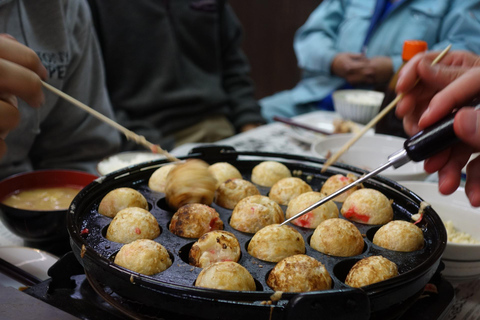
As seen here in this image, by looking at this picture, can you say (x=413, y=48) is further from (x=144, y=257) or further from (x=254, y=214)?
(x=144, y=257)

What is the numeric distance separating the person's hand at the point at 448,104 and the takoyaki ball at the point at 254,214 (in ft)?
1.76

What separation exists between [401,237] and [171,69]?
284 cm

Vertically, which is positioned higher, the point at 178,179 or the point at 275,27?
the point at 178,179

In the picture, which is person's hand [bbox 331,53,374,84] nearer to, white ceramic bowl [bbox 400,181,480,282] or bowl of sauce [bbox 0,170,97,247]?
white ceramic bowl [bbox 400,181,480,282]

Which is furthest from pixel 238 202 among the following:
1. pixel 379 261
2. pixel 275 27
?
pixel 275 27

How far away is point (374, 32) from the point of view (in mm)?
4199

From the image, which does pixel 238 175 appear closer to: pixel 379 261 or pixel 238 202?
pixel 238 202

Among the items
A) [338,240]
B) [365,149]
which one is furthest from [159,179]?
A: [365,149]

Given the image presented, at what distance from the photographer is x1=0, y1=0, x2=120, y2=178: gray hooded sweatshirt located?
6.77ft

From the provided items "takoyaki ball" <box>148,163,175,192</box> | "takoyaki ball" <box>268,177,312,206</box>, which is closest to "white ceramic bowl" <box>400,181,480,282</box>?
"takoyaki ball" <box>268,177,312,206</box>

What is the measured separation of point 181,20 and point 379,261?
10.3 feet

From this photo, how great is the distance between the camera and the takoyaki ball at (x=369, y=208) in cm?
143

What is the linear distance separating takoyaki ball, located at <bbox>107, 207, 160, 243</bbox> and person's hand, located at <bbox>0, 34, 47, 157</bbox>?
0.42 metres

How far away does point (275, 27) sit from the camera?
7.32 m
